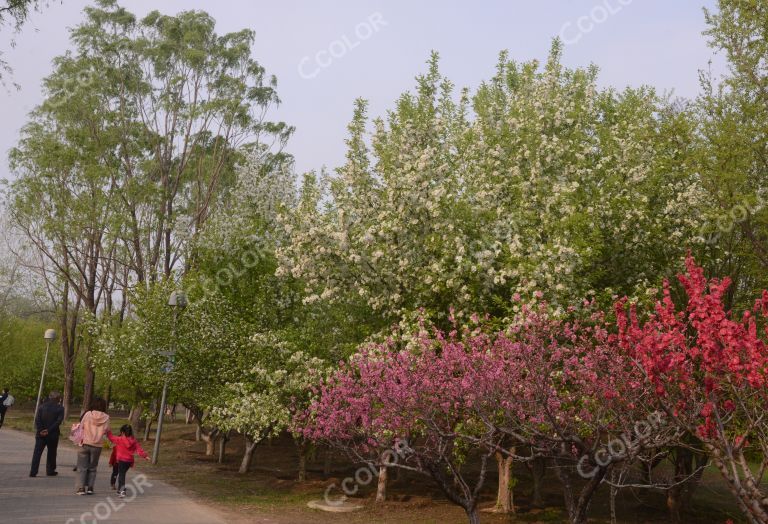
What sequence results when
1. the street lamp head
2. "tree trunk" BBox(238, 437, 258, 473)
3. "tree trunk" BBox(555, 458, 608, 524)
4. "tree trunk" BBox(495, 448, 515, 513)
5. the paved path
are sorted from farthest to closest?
"tree trunk" BBox(238, 437, 258, 473) < the street lamp head < "tree trunk" BBox(495, 448, 515, 513) < the paved path < "tree trunk" BBox(555, 458, 608, 524)

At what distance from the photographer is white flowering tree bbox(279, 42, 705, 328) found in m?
17.5

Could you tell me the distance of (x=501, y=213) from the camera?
1853 centimetres

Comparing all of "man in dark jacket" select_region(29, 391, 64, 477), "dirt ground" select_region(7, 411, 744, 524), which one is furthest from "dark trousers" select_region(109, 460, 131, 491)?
"dirt ground" select_region(7, 411, 744, 524)

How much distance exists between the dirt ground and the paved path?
107cm

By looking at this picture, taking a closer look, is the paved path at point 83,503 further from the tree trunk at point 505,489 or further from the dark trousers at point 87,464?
the tree trunk at point 505,489

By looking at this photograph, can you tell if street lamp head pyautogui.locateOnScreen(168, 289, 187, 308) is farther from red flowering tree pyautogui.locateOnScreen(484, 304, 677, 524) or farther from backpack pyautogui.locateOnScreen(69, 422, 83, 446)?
red flowering tree pyautogui.locateOnScreen(484, 304, 677, 524)

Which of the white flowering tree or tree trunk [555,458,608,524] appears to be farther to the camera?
the white flowering tree

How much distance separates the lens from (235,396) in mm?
21281

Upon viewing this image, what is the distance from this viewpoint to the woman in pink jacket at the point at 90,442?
561 inches

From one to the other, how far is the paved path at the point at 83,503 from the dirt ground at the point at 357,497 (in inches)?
42.3

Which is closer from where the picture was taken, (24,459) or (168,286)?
(24,459)

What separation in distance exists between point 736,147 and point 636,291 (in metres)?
4.51

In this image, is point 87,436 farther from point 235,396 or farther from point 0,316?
point 0,316

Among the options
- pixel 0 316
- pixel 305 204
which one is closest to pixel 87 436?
pixel 305 204
